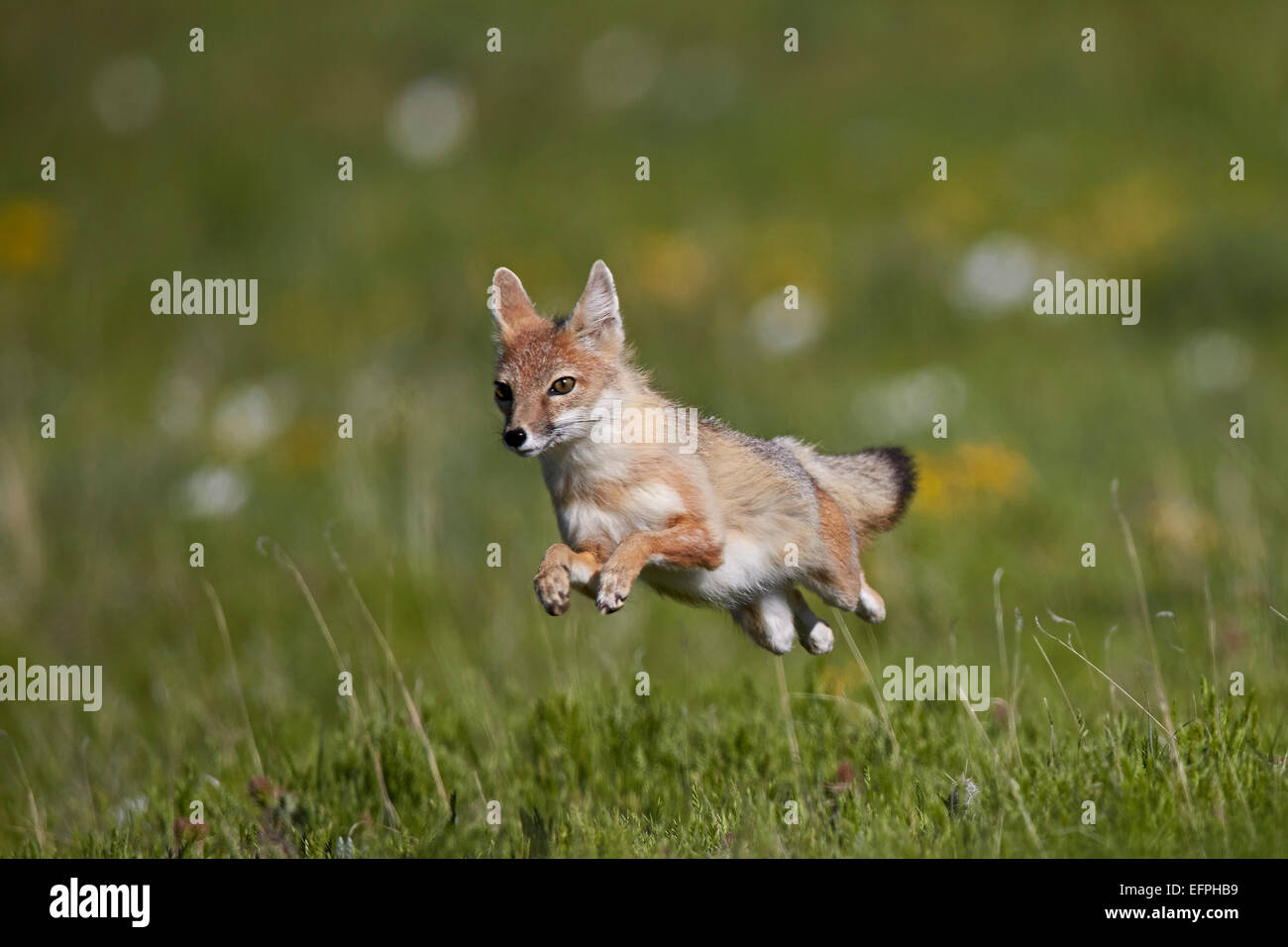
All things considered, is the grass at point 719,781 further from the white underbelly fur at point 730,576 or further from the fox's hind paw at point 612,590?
the fox's hind paw at point 612,590

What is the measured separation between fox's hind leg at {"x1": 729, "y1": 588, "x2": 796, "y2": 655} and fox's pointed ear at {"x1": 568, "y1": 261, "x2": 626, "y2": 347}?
43.2 inches

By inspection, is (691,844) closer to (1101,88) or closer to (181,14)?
(1101,88)

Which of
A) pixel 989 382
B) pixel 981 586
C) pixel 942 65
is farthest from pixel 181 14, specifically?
pixel 981 586

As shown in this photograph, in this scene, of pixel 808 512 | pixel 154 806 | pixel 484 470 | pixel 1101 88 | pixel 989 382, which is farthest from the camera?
pixel 1101 88

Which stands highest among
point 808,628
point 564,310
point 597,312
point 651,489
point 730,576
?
point 564,310

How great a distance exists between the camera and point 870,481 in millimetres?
6488

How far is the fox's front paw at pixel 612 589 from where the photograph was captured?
15.0 ft

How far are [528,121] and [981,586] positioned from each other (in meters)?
19.0

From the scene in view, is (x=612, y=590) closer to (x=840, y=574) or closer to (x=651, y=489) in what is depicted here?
(x=651, y=489)

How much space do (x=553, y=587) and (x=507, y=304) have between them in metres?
1.27

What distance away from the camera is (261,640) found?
42.0 feet

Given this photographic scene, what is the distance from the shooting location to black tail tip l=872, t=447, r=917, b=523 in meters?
6.41
